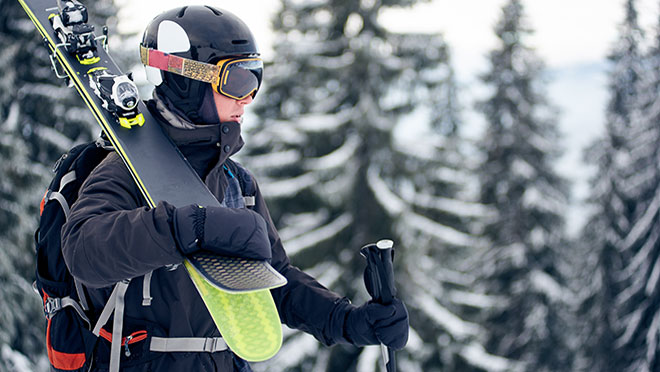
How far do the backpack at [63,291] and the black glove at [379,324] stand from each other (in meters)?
0.90

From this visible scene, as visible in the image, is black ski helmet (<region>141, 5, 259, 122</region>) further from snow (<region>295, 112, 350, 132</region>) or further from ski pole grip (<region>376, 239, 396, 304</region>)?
A: snow (<region>295, 112, 350, 132</region>)

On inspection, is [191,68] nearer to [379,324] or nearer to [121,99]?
[121,99]

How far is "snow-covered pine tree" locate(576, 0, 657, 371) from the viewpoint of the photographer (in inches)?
760

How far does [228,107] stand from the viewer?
8.27ft

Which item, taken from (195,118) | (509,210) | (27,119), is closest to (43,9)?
(195,118)

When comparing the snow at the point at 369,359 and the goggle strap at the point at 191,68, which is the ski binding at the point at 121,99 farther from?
the snow at the point at 369,359

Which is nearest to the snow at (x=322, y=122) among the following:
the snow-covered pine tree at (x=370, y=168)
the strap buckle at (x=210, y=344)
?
the snow-covered pine tree at (x=370, y=168)

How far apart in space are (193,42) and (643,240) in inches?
775

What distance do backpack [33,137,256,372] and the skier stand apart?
0.05 m

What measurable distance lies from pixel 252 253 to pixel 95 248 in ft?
1.55

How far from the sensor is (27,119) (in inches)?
415

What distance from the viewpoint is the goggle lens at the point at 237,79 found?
2.44m

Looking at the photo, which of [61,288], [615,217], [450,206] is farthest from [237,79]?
[615,217]

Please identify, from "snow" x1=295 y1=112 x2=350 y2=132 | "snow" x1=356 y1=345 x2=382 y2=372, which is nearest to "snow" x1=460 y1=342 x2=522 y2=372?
"snow" x1=356 y1=345 x2=382 y2=372
